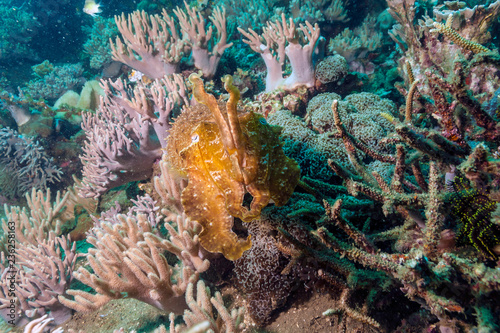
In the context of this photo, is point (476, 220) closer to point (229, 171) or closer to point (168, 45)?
point (229, 171)

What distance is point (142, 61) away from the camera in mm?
5941

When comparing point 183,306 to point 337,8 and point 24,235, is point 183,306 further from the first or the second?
point 337,8

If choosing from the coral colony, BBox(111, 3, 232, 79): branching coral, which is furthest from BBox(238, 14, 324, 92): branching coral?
BBox(111, 3, 232, 79): branching coral

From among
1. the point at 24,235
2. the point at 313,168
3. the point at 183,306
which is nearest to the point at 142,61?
the point at 24,235

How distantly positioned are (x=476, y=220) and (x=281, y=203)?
139 centimetres


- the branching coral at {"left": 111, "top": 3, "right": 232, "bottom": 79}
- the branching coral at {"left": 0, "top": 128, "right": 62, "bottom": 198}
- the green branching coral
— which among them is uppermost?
the branching coral at {"left": 111, "top": 3, "right": 232, "bottom": 79}

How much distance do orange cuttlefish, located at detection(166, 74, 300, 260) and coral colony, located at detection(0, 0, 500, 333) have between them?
1 cm

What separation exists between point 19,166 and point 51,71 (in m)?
7.46

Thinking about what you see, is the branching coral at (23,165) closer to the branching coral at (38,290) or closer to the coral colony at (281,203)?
the coral colony at (281,203)

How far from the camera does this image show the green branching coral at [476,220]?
1575mm

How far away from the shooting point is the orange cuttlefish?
5.62 feet

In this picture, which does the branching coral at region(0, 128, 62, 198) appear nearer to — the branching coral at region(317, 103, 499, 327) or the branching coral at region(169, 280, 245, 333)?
the branching coral at region(169, 280, 245, 333)

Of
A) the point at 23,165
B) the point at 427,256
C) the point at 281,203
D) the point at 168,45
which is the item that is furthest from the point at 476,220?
the point at 23,165

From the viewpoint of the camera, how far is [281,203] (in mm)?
1971
